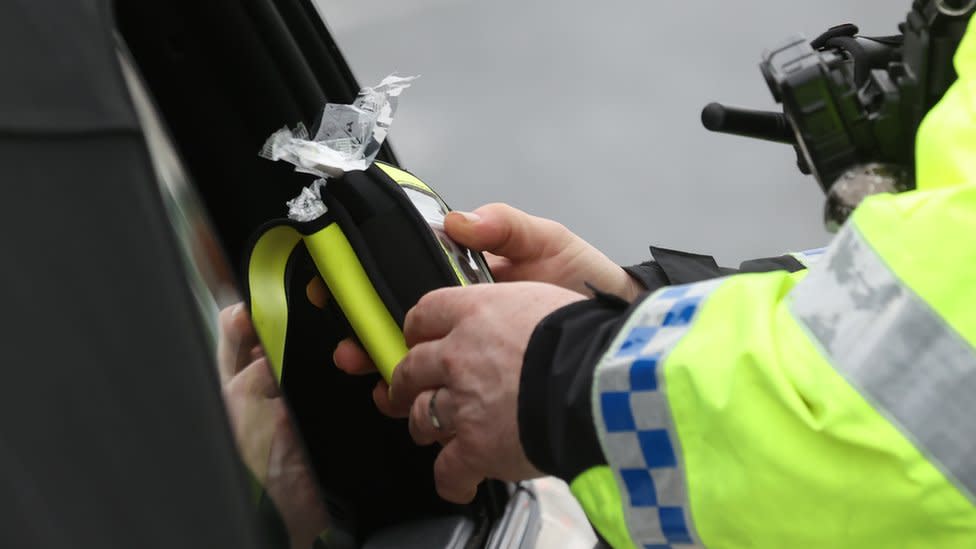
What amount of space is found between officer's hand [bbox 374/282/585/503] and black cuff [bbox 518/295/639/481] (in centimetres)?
3

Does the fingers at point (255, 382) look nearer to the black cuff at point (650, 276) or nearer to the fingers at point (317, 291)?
the fingers at point (317, 291)

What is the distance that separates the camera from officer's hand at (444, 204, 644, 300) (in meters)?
1.22

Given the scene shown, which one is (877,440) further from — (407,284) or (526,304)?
(407,284)

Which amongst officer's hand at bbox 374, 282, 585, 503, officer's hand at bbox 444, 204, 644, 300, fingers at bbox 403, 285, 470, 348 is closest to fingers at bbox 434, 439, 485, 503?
officer's hand at bbox 374, 282, 585, 503

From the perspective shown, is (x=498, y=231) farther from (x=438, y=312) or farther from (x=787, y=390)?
(x=787, y=390)

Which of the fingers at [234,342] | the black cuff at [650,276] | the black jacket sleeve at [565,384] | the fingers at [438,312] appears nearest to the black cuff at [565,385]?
the black jacket sleeve at [565,384]

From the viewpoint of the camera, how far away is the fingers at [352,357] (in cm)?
105

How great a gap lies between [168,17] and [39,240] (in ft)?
2.20

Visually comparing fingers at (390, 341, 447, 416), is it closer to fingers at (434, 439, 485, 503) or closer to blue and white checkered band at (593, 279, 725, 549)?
fingers at (434, 439, 485, 503)

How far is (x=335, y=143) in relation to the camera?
102 cm

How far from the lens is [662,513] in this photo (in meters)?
0.70

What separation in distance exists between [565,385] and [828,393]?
0.69ft

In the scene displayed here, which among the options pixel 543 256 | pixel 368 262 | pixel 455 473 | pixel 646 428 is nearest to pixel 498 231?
pixel 543 256

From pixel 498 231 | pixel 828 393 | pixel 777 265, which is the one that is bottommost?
pixel 777 265
